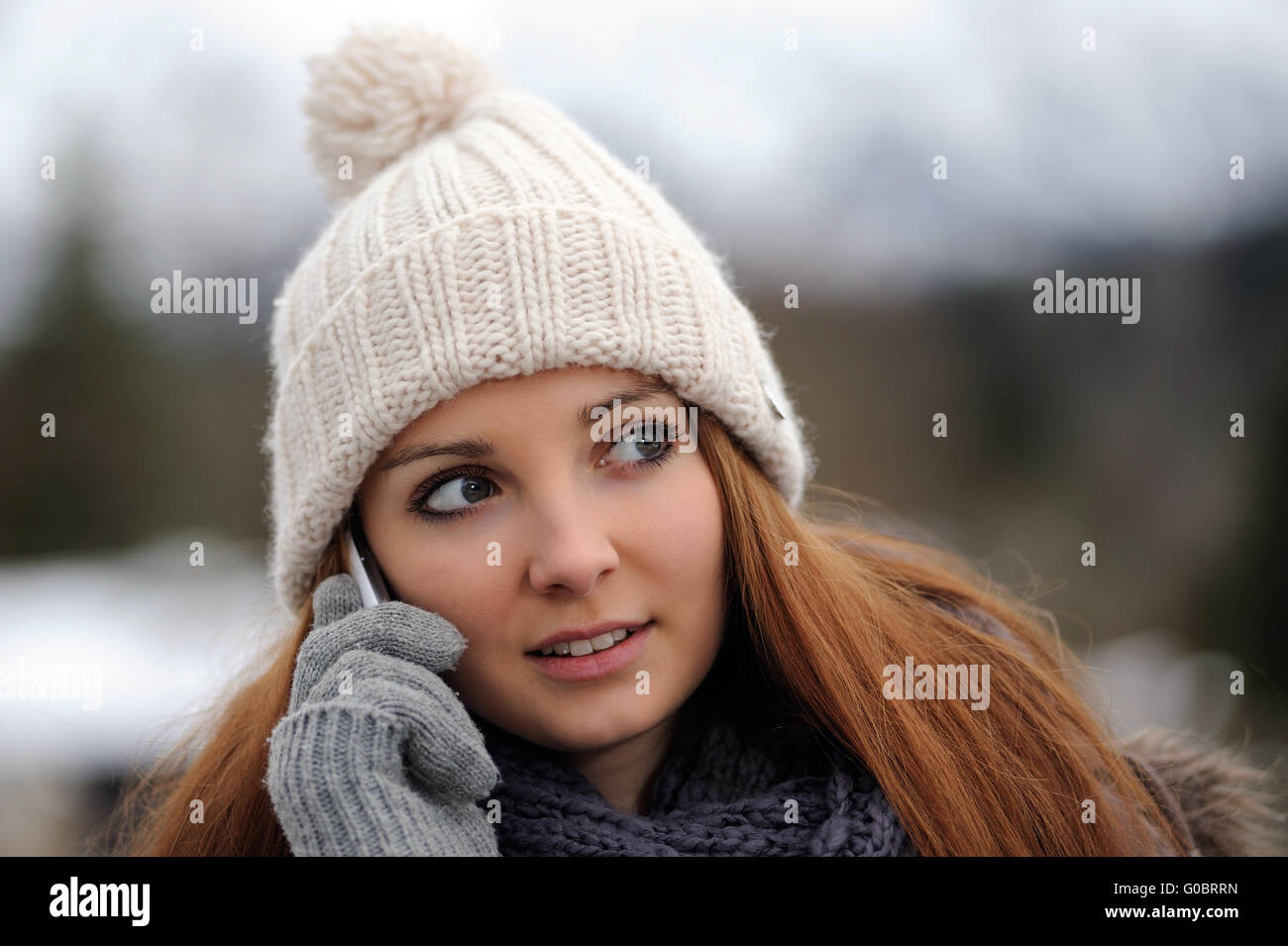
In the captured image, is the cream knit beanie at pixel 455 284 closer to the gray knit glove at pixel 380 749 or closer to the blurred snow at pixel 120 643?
the gray knit glove at pixel 380 749

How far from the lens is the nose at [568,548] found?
1586mm

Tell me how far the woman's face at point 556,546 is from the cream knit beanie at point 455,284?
0.20 feet

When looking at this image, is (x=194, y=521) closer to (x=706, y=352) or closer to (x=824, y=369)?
(x=824, y=369)

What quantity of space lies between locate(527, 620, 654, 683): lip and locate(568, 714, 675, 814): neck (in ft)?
0.99

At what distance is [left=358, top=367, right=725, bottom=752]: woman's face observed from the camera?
1.65 meters

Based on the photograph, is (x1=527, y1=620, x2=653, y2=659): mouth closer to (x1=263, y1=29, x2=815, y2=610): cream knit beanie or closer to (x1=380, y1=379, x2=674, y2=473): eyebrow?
(x1=380, y1=379, x2=674, y2=473): eyebrow

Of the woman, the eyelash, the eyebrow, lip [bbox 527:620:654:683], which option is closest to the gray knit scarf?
the woman

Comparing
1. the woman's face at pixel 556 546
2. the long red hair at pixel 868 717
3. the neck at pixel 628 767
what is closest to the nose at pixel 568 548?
the woman's face at pixel 556 546

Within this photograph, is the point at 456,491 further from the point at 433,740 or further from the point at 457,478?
the point at 433,740

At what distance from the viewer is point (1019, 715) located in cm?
197

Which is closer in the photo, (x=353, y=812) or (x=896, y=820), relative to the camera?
(x=353, y=812)

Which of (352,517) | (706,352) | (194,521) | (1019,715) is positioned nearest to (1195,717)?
(1019,715)

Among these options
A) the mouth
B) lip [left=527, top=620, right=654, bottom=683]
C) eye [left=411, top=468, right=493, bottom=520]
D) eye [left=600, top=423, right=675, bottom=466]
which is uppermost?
eye [left=600, top=423, right=675, bottom=466]

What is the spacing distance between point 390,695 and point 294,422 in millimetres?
691
